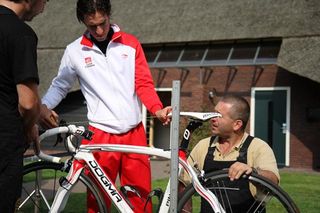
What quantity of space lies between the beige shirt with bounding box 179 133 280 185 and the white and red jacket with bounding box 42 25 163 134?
0.41 m

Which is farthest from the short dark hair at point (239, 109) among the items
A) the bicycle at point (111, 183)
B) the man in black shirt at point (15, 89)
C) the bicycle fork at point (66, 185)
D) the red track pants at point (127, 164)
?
the man in black shirt at point (15, 89)

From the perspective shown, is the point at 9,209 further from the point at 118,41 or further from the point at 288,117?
the point at 288,117

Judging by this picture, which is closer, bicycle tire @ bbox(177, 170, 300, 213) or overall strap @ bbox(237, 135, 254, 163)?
bicycle tire @ bbox(177, 170, 300, 213)

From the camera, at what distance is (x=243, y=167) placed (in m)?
2.52

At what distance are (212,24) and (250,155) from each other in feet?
43.7

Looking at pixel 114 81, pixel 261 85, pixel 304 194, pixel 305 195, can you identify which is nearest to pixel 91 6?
pixel 114 81

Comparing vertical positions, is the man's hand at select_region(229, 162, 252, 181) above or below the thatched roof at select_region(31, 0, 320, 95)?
below

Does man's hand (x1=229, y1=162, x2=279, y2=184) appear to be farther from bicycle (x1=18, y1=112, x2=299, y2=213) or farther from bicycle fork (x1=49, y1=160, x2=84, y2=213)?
bicycle fork (x1=49, y1=160, x2=84, y2=213)

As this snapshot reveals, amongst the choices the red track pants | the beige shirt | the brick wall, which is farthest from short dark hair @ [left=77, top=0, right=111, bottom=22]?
the brick wall

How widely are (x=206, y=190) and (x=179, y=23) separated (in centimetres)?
1425

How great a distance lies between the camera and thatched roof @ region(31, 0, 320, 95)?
46.7 ft

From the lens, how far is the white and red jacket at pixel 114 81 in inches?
123

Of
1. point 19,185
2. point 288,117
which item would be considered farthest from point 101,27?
point 288,117

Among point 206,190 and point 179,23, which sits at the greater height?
point 179,23
